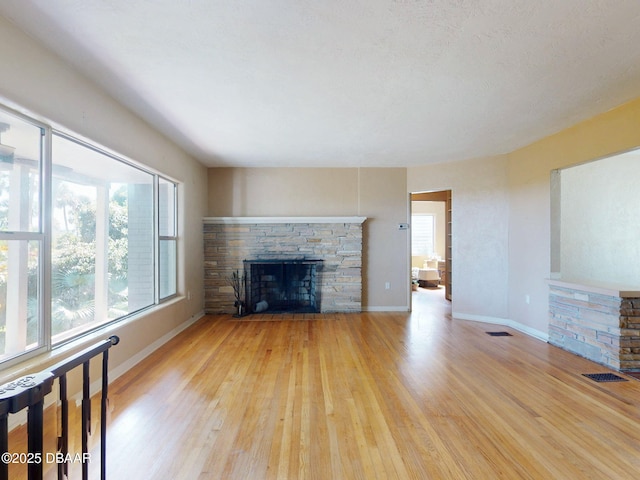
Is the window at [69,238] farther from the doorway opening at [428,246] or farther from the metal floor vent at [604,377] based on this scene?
the doorway opening at [428,246]

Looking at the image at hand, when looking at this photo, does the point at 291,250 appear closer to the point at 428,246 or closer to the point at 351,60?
the point at 351,60

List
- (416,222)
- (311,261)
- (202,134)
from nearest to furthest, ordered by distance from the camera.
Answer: (202,134) → (311,261) → (416,222)

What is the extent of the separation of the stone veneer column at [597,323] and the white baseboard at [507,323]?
189 millimetres

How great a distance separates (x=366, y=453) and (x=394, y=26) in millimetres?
2569

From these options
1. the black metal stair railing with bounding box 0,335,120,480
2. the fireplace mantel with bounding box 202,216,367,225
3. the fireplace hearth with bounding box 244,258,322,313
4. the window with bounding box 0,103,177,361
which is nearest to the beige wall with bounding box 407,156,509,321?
the fireplace mantel with bounding box 202,216,367,225

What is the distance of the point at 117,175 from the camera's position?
3270 millimetres

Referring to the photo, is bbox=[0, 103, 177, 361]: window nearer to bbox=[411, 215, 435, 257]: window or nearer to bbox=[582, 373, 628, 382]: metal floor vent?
bbox=[582, 373, 628, 382]: metal floor vent

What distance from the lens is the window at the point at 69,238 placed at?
2033 millimetres

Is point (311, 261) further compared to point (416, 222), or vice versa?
point (416, 222)

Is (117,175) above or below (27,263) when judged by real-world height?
above

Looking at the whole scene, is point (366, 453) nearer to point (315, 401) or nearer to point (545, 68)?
point (315, 401)

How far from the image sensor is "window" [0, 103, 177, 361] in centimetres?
203

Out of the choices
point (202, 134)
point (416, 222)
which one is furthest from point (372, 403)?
point (416, 222)

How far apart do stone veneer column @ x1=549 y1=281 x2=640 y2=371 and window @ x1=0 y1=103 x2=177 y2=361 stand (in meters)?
4.91
